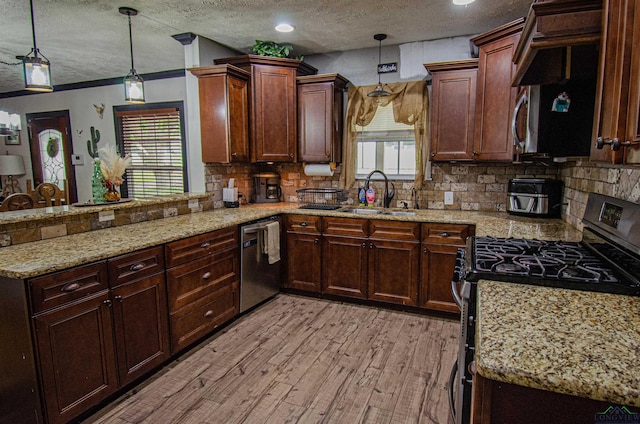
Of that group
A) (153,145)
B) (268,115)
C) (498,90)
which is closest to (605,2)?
(498,90)

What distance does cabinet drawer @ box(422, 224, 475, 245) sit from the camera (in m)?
3.06

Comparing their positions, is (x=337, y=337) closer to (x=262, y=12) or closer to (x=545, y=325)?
(x=545, y=325)

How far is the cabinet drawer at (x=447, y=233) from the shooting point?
3.06m

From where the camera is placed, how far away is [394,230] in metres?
3.29

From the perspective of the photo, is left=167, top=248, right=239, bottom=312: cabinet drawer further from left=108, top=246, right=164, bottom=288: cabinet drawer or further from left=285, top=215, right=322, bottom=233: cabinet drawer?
left=285, top=215, right=322, bottom=233: cabinet drawer

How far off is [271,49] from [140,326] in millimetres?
2837

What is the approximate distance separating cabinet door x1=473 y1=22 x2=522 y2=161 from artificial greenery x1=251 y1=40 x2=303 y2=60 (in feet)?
6.09

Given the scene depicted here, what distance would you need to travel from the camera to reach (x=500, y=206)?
3.57 m

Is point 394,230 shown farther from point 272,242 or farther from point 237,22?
point 237,22

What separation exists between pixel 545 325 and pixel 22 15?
13.4 ft

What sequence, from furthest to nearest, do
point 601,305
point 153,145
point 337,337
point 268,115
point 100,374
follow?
1. point 153,145
2. point 268,115
3. point 337,337
4. point 100,374
5. point 601,305

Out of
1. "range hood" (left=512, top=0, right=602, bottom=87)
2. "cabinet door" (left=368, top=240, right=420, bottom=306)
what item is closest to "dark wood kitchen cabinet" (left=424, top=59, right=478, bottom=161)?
"cabinet door" (left=368, top=240, right=420, bottom=306)

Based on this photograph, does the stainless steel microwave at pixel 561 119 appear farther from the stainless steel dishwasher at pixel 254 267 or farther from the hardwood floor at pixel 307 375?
the stainless steel dishwasher at pixel 254 267

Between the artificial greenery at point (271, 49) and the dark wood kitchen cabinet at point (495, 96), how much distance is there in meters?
1.80
